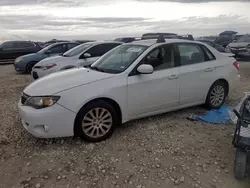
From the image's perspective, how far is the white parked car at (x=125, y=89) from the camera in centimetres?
360

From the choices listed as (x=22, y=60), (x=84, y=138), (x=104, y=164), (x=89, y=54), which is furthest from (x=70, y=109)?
(x=22, y=60)

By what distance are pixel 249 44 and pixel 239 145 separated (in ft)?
48.2

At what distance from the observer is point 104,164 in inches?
130

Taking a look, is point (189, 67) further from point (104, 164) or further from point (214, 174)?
point (104, 164)

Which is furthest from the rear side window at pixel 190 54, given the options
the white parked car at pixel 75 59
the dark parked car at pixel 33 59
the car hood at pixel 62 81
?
the dark parked car at pixel 33 59

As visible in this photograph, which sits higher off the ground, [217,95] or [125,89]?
[125,89]

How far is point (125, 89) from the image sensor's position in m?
4.00

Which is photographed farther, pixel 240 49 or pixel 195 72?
pixel 240 49

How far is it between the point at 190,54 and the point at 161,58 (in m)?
0.77

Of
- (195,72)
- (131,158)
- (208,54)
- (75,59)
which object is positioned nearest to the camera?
(131,158)

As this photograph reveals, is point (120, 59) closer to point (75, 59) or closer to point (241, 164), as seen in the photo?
point (241, 164)

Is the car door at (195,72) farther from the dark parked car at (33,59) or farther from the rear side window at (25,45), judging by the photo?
the rear side window at (25,45)

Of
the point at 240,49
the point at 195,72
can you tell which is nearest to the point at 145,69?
the point at 195,72

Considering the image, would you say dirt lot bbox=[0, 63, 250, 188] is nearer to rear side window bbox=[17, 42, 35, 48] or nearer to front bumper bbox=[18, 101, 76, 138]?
front bumper bbox=[18, 101, 76, 138]
